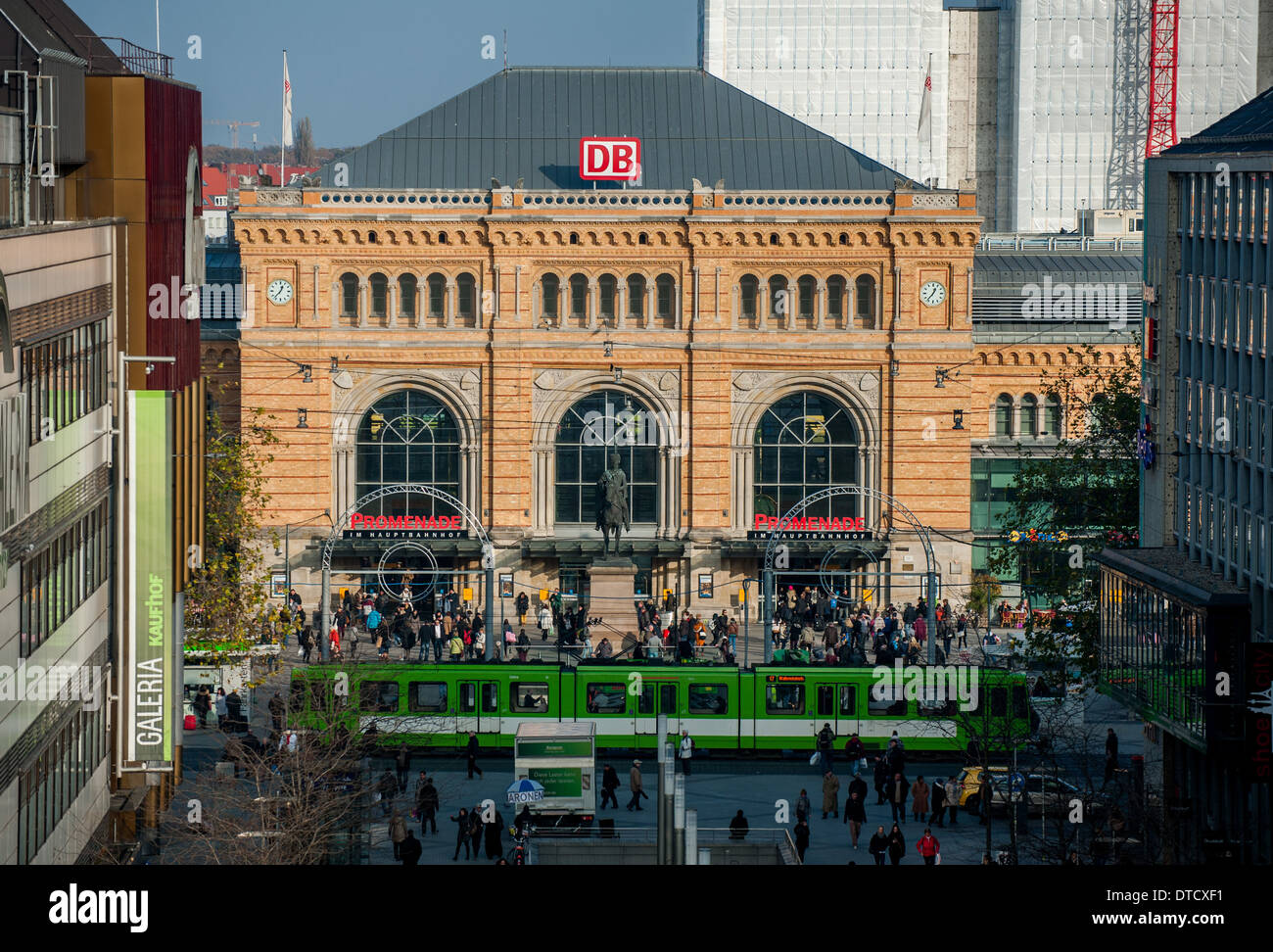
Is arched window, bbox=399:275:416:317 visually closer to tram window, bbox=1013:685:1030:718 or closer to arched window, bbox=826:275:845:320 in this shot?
arched window, bbox=826:275:845:320

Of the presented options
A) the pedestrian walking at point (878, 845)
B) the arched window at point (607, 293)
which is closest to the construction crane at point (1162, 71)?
the arched window at point (607, 293)

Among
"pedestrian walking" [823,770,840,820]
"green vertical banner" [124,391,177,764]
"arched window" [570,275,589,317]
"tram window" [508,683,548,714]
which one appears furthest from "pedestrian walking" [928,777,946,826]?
"arched window" [570,275,589,317]

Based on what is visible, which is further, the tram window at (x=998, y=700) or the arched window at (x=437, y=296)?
the arched window at (x=437, y=296)

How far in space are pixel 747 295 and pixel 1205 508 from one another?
2914cm

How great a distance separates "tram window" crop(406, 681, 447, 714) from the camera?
47.8 meters

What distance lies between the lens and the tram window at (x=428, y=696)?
1881 inches

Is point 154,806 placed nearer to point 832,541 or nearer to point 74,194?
point 74,194

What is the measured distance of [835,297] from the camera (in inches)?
2633

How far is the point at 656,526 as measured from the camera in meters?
67.1

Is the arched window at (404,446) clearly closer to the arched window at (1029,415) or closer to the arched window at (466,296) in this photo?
the arched window at (466,296)

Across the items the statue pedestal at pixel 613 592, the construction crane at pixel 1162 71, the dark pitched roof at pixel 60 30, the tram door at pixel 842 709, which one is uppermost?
the construction crane at pixel 1162 71

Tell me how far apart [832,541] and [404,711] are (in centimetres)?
2124

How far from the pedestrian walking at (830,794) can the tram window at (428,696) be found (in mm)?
9828

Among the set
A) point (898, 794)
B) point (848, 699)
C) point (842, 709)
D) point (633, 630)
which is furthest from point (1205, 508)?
point (633, 630)
